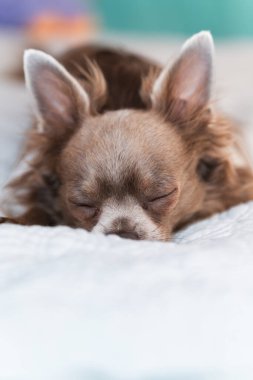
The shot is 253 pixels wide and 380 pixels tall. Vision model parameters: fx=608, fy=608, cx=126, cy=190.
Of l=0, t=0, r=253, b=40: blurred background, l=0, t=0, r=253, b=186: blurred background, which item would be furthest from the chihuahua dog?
l=0, t=0, r=253, b=40: blurred background

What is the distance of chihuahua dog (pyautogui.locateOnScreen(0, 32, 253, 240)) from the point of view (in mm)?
2070

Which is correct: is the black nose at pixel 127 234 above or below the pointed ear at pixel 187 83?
below

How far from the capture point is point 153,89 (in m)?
2.35

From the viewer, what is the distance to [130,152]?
2088 mm

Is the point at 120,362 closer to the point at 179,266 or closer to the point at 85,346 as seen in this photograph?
the point at 85,346

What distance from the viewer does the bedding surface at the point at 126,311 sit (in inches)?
52.8

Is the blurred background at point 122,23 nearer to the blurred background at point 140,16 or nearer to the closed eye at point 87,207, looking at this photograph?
the blurred background at point 140,16

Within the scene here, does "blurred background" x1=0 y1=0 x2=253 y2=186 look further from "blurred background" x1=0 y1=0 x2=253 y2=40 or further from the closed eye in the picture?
the closed eye

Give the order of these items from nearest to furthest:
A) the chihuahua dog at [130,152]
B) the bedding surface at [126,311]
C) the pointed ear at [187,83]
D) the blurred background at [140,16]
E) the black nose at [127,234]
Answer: the bedding surface at [126,311]
the black nose at [127,234]
the chihuahua dog at [130,152]
the pointed ear at [187,83]
the blurred background at [140,16]

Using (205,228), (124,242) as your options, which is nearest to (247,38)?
(205,228)

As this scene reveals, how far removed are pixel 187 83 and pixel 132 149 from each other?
39cm

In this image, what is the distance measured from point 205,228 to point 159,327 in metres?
0.69

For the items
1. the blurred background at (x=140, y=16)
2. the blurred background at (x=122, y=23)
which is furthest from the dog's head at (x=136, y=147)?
the blurred background at (x=140, y=16)

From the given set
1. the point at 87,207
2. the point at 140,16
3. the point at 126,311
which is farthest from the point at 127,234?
the point at 140,16
